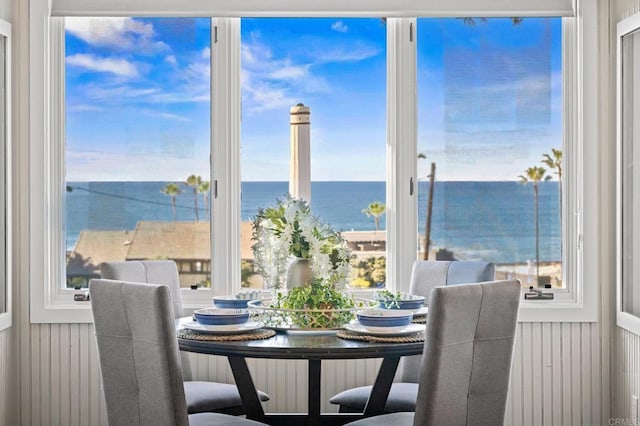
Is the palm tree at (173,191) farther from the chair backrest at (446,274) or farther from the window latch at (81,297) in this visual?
the chair backrest at (446,274)

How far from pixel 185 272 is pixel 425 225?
1256mm

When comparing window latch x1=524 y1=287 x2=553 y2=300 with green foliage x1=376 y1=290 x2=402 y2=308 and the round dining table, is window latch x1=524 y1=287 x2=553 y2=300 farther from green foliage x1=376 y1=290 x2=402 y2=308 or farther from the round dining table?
the round dining table

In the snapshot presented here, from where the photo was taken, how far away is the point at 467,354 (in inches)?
98.9

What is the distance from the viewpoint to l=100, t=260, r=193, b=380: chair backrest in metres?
3.48

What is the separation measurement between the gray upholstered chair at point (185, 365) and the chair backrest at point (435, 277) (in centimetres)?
65

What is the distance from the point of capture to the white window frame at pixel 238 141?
4.03 metres

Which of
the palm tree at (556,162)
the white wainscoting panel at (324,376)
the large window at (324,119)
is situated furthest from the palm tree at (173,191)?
the palm tree at (556,162)

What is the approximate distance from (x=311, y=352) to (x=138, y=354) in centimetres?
55

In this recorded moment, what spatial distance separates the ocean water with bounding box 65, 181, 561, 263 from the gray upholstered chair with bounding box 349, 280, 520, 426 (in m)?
1.58

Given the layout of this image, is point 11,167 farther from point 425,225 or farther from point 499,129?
point 499,129

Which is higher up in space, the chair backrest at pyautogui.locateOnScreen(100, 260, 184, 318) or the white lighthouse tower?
the white lighthouse tower

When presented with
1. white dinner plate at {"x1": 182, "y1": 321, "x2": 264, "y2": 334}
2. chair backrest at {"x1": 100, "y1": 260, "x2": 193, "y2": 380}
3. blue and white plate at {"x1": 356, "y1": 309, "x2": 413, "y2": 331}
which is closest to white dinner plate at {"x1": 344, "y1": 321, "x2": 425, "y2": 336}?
blue and white plate at {"x1": 356, "y1": 309, "x2": 413, "y2": 331}

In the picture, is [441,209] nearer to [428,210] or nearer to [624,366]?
[428,210]

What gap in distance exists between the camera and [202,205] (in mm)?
4160
